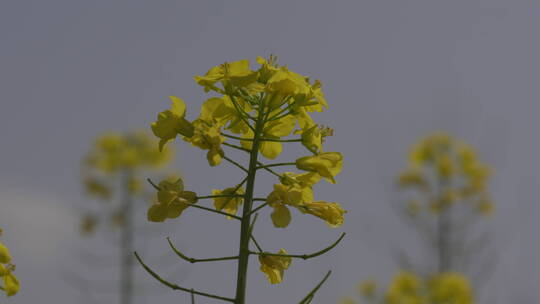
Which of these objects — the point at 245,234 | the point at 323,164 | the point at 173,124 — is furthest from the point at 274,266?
the point at 173,124

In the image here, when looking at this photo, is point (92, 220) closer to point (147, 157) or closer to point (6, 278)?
point (147, 157)

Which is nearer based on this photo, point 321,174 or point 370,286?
point 321,174

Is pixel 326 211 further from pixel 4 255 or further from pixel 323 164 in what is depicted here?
pixel 4 255

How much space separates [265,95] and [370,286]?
24.4 feet

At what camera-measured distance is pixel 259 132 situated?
80.4 inches

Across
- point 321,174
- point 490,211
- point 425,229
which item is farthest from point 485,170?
point 321,174

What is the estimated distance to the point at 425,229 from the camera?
30.2 feet

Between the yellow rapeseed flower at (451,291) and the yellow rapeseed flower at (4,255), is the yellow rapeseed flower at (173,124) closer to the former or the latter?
the yellow rapeseed flower at (4,255)

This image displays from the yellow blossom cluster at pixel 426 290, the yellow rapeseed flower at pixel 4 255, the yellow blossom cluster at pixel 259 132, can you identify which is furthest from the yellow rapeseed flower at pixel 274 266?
the yellow blossom cluster at pixel 426 290

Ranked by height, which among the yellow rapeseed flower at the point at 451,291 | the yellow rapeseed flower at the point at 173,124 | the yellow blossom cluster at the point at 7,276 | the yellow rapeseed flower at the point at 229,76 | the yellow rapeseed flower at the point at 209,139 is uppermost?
the yellow rapeseed flower at the point at 451,291

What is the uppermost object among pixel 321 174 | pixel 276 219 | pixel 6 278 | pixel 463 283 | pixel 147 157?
pixel 147 157

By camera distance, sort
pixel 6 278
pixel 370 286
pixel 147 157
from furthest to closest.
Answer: pixel 370 286, pixel 147 157, pixel 6 278

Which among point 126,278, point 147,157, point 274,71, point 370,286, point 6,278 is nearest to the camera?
point 6,278

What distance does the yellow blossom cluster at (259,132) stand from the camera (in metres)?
2.00
